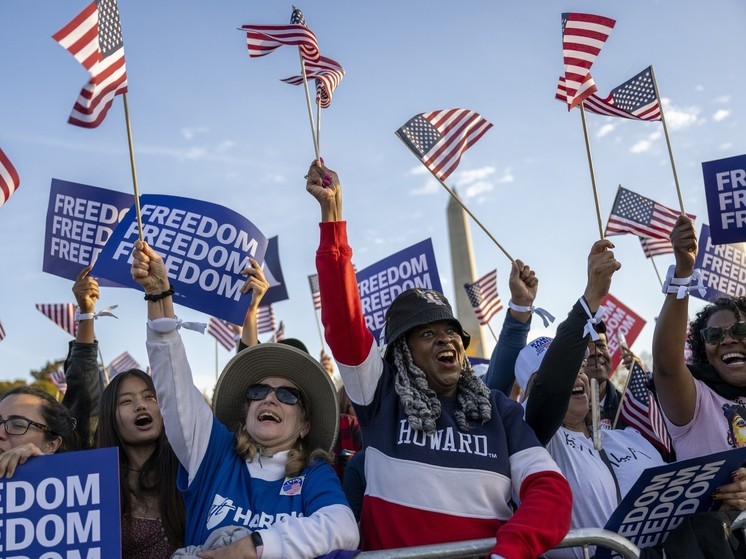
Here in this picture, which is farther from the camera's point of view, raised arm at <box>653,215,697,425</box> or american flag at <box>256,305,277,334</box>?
american flag at <box>256,305,277,334</box>

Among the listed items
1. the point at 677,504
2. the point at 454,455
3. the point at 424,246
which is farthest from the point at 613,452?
the point at 424,246

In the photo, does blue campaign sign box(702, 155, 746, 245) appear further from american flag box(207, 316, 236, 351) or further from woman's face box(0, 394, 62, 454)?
american flag box(207, 316, 236, 351)

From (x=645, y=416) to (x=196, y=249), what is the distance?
10.8 ft

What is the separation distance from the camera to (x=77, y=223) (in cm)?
611

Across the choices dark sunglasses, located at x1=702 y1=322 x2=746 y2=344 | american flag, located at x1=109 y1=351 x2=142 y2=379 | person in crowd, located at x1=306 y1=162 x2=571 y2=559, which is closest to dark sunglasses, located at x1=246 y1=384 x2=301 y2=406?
person in crowd, located at x1=306 y1=162 x2=571 y2=559

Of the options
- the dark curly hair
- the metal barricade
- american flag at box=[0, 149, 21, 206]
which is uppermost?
american flag at box=[0, 149, 21, 206]

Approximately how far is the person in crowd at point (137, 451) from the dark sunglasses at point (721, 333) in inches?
113

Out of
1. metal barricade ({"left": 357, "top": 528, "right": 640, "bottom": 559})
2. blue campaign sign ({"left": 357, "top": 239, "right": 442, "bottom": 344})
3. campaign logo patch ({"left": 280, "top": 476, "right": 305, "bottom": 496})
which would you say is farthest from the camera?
blue campaign sign ({"left": 357, "top": 239, "right": 442, "bottom": 344})

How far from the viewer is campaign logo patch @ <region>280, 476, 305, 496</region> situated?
3397 mm

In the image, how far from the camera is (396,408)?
354 centimetres

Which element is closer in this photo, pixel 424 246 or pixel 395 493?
pixel 395 493

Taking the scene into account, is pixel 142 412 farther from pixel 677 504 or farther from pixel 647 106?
pixel 647 106

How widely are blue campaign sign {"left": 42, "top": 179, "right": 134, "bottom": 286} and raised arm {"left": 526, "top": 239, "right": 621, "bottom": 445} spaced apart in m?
3.73

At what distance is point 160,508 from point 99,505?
2.27 ft
